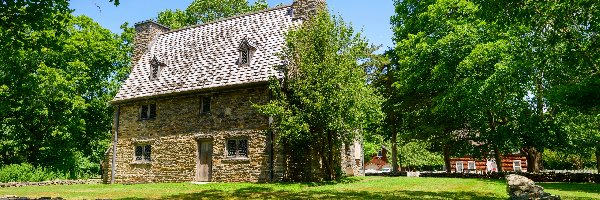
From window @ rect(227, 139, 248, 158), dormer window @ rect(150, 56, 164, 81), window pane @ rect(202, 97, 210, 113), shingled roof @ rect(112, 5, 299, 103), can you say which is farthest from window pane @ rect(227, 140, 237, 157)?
dormer window @ rect(150, 56, 164, 81)

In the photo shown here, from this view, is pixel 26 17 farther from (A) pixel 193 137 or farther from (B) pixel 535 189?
(B) pixel 535 189

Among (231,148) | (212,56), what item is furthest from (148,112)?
(231,148)

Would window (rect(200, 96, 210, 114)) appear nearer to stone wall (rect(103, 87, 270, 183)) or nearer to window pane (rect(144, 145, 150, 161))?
stone wall (rect(103, 87, 270, 183))

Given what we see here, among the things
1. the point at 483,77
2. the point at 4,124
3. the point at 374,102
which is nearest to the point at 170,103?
the point at 374,102

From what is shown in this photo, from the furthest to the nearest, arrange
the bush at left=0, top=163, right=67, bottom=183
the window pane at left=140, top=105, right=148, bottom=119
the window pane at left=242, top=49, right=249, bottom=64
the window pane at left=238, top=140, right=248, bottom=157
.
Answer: the window pane at left=140, top=105, right=148, bottom=119, the bush at left=0, top=163, right=67, bottom=183, the window pane at left=242, top=49, right=249, bottom=64, the window pane at left=238, top=140, right=248, bottom=157

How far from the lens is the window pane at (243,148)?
22.5m

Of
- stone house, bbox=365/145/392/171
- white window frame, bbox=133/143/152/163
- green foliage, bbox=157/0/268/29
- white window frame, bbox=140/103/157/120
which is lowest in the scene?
stone house, bbox=365/145/392/171

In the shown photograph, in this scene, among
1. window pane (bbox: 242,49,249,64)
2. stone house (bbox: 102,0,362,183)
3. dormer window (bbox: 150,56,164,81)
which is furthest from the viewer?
dormer window (bbox: 150,56,164,81)

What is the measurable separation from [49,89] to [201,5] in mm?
18216

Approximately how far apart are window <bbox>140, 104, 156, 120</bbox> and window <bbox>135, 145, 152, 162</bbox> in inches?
66.5

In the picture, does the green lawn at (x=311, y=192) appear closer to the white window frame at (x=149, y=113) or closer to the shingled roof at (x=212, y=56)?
the shingled roof at (x=212, y=56)

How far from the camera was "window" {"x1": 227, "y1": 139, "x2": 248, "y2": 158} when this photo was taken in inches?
885

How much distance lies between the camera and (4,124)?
30.6 meters

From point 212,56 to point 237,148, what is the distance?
635 centimetres
